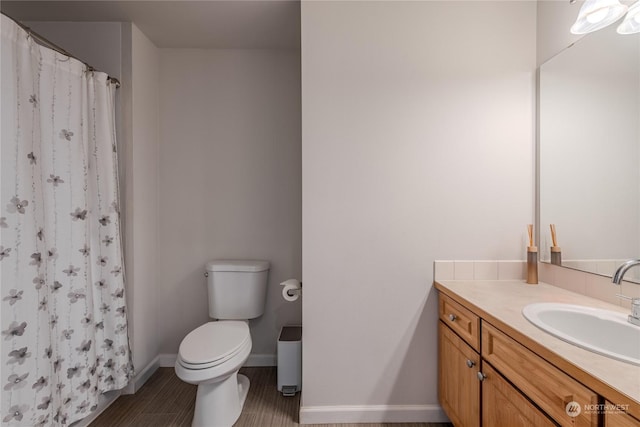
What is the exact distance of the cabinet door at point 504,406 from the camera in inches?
39.5

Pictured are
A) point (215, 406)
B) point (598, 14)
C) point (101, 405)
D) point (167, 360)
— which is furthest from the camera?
point (167, 360)

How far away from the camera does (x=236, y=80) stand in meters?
2.43

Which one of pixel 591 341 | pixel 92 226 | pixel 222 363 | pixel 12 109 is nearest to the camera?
pixel 591 341

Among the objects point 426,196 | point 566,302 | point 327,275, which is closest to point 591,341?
point 566,302

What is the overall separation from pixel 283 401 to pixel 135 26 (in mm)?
2640

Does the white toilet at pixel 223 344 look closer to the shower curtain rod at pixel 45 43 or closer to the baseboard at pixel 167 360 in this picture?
the baseboard at pixel 167 360

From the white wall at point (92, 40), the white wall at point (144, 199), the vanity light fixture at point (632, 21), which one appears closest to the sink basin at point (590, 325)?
the vanity light fixture at point (632, 21)

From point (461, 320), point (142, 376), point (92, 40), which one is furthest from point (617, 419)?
point (92, 40)

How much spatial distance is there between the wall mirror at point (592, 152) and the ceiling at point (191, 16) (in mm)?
1540

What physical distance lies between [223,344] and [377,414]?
964 millimetres

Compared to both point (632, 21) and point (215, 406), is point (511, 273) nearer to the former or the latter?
point (632, 21)

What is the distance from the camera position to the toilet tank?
224 cm

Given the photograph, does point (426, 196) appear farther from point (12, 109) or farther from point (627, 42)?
point (12, 109)

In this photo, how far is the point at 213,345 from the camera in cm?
173
